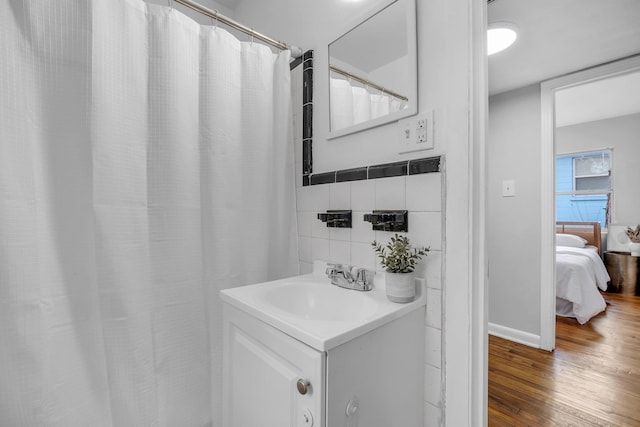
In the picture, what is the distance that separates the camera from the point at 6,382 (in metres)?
0.82

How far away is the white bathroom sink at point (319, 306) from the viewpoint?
715 millimetres

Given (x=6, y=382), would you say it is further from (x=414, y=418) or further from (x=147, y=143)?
(x=414, y=418)

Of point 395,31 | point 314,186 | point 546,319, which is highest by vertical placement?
point 395,31

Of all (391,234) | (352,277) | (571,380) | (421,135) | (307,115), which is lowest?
(571,380)

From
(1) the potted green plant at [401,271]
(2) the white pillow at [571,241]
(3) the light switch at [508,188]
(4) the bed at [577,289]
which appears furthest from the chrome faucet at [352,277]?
(2) the white pillow at [571,241]

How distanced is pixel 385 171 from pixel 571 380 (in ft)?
6.24

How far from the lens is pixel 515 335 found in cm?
233

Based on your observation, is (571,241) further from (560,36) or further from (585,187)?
(560,36)

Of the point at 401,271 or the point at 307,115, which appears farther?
the point at 307,115

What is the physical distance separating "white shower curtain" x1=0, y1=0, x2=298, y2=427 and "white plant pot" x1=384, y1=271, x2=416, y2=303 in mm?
679

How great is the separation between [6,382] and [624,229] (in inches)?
227

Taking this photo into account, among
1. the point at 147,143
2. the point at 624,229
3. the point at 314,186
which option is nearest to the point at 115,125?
the point at 147,143

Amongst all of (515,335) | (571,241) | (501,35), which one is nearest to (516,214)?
(515,335)

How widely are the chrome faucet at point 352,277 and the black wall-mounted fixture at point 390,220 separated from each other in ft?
0.62
